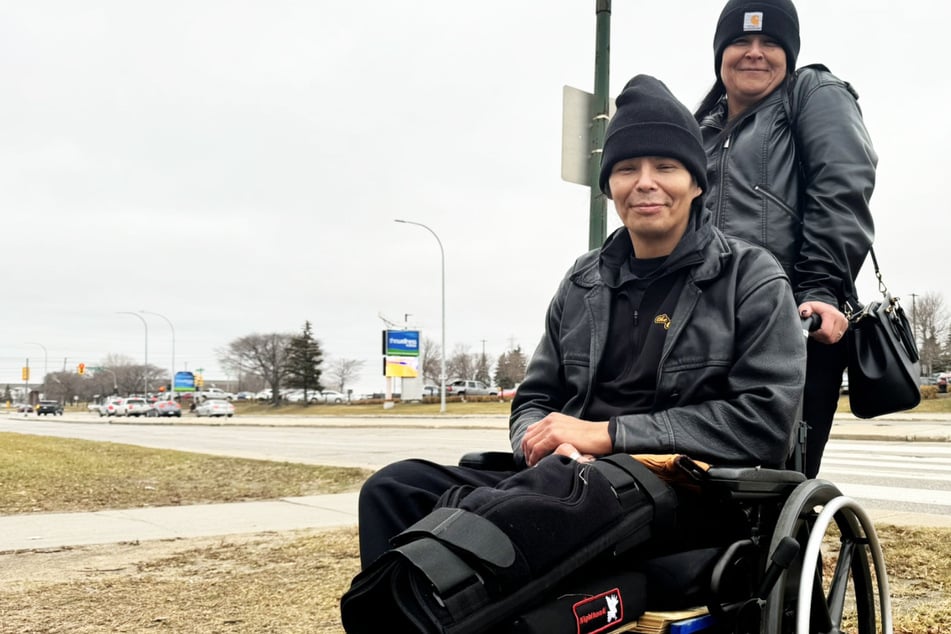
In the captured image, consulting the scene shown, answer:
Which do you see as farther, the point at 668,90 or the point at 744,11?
the point at 744,11

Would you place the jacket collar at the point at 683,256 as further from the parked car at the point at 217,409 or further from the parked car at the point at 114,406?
the parked car at the point at 114,406

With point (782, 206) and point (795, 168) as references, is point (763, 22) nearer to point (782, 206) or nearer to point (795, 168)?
point (795, 168)

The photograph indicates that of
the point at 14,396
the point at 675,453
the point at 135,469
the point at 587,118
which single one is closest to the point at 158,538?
the point at 587,118

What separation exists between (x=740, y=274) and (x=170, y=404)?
5768cm

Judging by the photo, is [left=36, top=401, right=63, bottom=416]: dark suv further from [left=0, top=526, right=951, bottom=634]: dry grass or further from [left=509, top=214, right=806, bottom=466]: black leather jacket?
[left=509, top=214, right=806, bottom=466]: black leather jacket

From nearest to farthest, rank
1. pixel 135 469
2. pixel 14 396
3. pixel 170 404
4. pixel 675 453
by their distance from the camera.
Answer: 1. pixel 675 453
2. pixel 135 469
3. pixel 170 404
4. pixel 14 396

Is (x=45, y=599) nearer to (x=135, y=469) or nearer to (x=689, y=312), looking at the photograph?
(x=689, y=312)

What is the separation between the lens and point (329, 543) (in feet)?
18.8

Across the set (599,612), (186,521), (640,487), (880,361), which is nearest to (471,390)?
(186,521)

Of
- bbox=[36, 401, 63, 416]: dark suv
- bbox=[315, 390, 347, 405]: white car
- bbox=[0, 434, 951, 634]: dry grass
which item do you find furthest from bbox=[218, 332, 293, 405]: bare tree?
bbox=[0, 434, 951, 634]: dry grass

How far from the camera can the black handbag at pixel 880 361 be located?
101 inches

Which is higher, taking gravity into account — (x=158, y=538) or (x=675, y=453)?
(x=675, y=453)

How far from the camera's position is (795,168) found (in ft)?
9.24

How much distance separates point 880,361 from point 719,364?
0.72 metres
